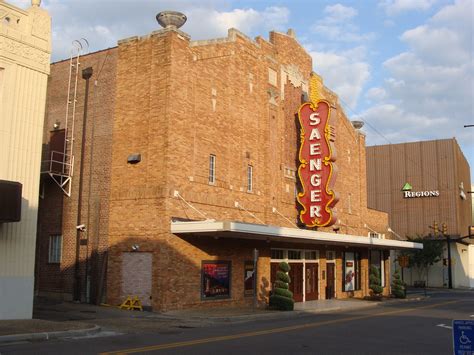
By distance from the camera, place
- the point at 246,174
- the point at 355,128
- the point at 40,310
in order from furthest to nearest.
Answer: the point at 355,128 → the point at 246,174 → the point at 40,310

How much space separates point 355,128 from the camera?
4384 centimetres

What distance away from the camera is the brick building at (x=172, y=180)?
23750mm

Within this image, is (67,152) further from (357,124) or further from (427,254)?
(427,254)

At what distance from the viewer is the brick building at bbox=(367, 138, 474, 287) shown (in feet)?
230

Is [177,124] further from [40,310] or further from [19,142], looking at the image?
[40,310]

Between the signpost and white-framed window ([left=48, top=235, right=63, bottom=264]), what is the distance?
75.1 ft

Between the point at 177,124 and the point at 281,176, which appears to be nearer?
the point at 177,124

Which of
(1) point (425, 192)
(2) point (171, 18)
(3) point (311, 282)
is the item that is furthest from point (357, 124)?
(1) point (425, 192)

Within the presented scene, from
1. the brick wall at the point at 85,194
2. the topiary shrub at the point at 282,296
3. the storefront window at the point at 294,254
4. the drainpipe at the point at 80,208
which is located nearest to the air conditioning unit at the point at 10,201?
the brick wall at the point at 85,194

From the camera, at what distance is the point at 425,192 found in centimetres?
7212

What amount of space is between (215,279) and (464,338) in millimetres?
19557

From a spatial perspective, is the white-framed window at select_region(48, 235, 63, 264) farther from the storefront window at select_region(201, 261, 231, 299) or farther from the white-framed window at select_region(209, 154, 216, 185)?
the white-framed window at select_region(209, 154, 216, 185)

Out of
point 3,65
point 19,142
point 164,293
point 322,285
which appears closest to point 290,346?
point 164,293

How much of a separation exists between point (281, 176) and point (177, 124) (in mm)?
9483
